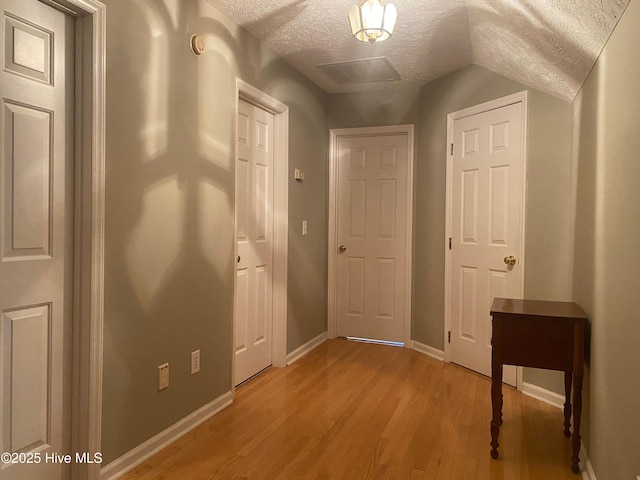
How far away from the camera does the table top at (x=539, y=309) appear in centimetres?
216

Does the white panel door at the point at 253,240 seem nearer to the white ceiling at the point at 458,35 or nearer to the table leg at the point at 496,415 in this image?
the white ceiling at the point at 458,35

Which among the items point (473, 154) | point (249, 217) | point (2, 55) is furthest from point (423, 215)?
point (2, 55)

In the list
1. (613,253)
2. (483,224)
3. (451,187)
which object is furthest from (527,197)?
(613,253)

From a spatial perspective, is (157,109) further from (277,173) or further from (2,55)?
(277,173)

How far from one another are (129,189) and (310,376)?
2022 mm

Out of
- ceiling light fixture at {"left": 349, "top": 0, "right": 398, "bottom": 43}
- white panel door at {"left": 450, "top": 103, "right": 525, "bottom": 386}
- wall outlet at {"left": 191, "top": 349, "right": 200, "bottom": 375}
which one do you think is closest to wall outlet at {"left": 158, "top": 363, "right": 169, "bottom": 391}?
wall outlet at {"left": 191, "top": 349, "right": 200, "bottom": 375}

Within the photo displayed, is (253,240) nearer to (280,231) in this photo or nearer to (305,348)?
(280,231)

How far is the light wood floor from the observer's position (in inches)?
82.7

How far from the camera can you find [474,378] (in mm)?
3369

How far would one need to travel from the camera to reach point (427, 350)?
4016 mm

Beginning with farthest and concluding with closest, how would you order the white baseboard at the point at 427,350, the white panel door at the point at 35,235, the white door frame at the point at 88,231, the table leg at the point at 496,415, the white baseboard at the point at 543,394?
the white baseboard at the point at 427,350 < the white baseboard at the point at 543,394 < the table leg at the point at 496,415 < the white door frame at the point at 88,231 < the white panel door at the point at 35,235

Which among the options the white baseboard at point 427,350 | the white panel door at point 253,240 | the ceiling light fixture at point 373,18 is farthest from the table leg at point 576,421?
the white panel door at point 253,240

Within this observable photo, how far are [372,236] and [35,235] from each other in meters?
3.11

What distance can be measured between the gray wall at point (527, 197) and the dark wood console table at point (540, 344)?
0.74 m
